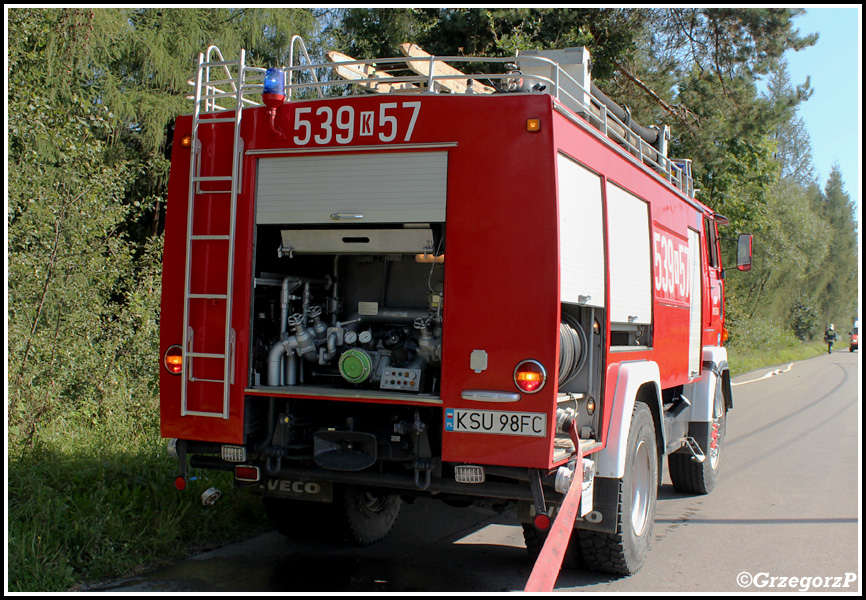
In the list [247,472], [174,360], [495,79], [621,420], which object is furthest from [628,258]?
[174,360]

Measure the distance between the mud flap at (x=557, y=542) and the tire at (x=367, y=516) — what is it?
4.70 ft

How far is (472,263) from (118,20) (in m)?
7.79

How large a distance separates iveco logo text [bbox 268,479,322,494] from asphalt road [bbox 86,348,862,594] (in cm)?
61

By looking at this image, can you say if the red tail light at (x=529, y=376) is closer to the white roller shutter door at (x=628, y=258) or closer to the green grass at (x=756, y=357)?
the white roller shutter door at (x=628, y=258)

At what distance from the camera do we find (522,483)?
14.9 ft

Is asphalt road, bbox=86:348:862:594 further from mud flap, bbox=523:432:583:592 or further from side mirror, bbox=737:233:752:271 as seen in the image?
side mirror, bbox=737:233:752:271

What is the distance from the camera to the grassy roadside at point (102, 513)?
4988 millimetres

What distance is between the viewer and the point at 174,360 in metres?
5.08

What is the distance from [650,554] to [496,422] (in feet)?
8.02

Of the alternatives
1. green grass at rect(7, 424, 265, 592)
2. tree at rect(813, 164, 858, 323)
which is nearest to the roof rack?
green grass at rect(7, 424, 265, 592)

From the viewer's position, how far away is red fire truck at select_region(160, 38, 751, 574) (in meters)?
4.48

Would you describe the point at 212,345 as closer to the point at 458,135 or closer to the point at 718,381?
the point at 458,135

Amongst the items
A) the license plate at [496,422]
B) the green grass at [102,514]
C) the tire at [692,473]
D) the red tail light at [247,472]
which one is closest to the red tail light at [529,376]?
the license plate at [496,422]

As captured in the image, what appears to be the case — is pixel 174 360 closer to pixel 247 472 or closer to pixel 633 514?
pixel 247 472
